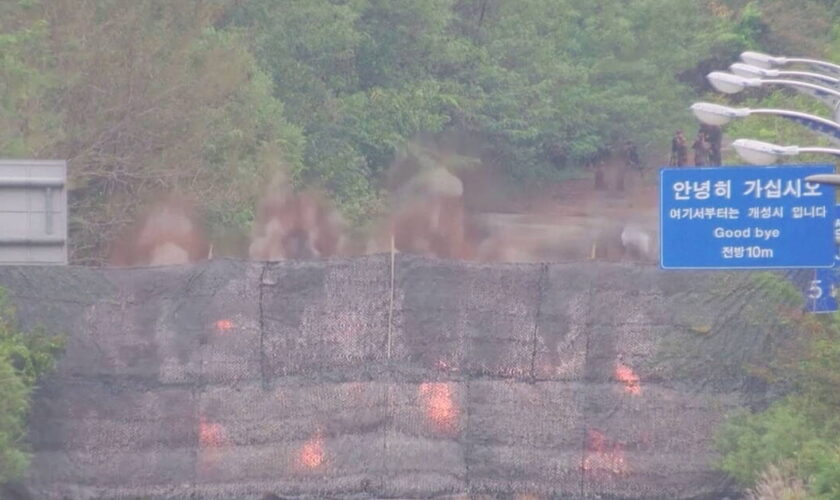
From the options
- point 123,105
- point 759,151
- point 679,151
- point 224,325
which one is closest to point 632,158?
point 679,151

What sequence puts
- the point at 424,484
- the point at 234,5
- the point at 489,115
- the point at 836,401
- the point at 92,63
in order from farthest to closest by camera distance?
the point at 489,115, the point at 234,5, the point at 92,63, the point at 424,484, the point at 836,401

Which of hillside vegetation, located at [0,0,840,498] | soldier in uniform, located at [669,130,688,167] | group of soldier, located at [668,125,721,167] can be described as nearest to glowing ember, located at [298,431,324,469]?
hillside vegetation, located at [0,0,840,498]

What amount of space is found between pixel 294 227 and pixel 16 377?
13516 mm

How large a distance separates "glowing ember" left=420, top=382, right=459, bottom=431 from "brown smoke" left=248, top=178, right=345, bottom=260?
431 inches

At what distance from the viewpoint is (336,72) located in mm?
36281

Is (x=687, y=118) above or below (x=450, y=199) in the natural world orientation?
above

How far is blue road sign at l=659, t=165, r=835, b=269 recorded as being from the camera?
16969 mm

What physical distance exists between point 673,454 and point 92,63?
37.5 ft

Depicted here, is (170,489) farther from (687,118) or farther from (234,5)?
(687,118)

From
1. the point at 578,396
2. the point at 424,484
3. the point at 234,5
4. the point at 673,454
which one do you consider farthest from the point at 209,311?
the point at 234,5

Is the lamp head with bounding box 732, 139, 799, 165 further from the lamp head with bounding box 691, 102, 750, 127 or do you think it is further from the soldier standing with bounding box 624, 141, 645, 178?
the soldier standing with bounding box 624, 141, 645, 178

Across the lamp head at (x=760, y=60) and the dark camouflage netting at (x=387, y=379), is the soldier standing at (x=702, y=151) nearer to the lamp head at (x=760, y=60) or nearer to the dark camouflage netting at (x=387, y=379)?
the lamp head at (x=760, y=60)

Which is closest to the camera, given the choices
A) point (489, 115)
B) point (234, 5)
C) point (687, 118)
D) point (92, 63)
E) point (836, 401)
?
point (836, 401)

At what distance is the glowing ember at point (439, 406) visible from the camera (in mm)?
17359
